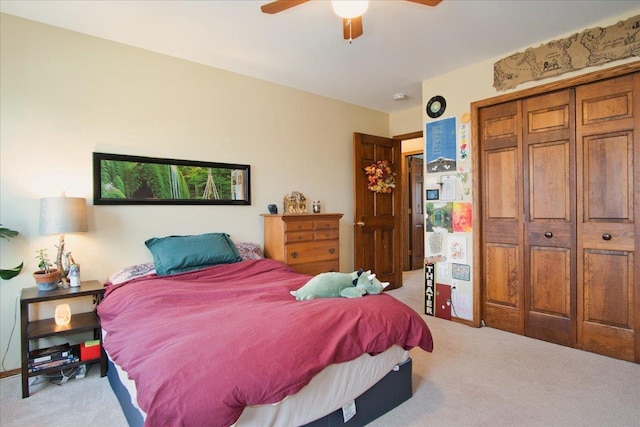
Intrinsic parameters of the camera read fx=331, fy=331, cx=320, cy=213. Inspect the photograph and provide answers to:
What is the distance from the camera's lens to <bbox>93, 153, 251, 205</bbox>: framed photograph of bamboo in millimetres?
2787

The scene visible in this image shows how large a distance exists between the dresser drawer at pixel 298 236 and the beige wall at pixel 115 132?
0.49 metres

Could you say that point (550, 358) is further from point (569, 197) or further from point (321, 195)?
point (321, 195)

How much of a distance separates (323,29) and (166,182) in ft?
6.32

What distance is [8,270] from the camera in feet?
7.84

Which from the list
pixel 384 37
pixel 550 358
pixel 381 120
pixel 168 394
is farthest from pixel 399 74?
pixel 168 394

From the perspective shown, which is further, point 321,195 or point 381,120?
point 381,120

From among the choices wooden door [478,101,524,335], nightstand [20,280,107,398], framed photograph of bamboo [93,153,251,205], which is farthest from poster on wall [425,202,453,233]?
nightstand [20,280,107,398]

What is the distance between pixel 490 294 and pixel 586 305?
78cm

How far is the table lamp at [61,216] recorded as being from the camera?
7.71 ft

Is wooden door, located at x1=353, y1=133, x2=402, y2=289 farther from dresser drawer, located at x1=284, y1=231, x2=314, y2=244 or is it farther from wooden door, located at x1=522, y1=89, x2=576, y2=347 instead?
wooden door, located at x1=522, y1=89, x2=576, y2=347

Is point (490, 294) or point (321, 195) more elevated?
point (321, 195)

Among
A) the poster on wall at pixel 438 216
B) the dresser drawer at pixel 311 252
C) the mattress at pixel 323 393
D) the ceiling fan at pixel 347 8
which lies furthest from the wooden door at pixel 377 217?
the mattress at pixel 323 393

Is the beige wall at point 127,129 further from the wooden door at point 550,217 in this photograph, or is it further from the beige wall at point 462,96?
the wooden door at point 550,217

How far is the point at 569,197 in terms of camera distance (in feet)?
9.36
